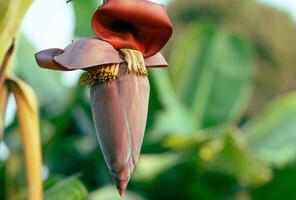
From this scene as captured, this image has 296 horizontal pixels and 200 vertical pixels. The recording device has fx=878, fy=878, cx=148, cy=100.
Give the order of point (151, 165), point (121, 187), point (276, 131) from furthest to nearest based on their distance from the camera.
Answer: point (276, 131) < point (151, 165) < point (121, 187)

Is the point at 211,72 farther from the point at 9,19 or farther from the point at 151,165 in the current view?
the point at 9,19

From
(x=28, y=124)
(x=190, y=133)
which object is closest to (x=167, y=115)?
(x=190, y=133)

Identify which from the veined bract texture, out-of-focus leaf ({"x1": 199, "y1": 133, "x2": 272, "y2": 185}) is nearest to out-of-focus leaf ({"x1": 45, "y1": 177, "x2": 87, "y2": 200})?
the veined bract texture

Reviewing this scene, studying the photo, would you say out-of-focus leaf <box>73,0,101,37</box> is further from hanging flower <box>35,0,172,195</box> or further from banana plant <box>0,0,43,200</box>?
hanging flower <box>35,0,172,195</box>

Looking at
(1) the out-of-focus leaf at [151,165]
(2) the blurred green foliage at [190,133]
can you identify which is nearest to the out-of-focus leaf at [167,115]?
(2) the blurred green foliage at [190,133]

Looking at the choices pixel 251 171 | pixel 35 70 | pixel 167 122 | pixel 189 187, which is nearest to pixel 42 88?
pixel 35 70

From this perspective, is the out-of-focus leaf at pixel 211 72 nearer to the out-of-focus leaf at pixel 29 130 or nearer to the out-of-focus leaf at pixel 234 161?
the out-of-focus leaf at pixel 234 161
